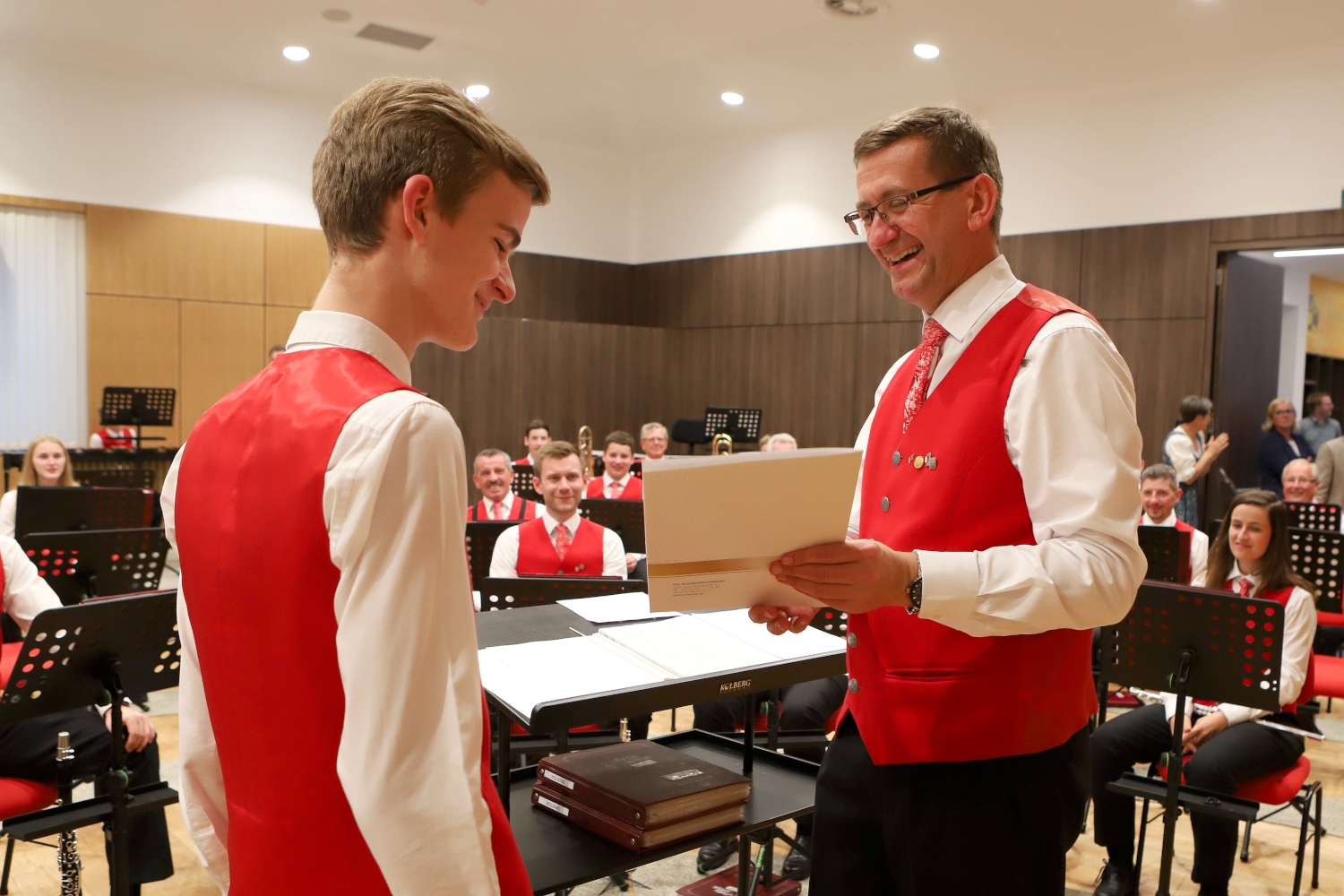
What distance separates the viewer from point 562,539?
16.3 ft

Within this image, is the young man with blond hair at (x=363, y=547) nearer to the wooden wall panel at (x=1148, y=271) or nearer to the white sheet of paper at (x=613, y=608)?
the white sheet of paper at (x=613, y=608)

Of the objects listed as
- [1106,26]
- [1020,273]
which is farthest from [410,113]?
[1020,273]

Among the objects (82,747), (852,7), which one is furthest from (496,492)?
(852,7)

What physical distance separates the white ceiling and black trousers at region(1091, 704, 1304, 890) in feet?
21.8

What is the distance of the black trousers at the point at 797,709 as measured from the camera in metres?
3.93

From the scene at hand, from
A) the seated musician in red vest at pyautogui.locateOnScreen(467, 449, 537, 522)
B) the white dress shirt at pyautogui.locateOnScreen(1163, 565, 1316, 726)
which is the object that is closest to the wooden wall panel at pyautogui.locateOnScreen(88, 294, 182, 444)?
the seated musician in red vest at pyautogui.locateOnScreen(467, 449, 537, 522)

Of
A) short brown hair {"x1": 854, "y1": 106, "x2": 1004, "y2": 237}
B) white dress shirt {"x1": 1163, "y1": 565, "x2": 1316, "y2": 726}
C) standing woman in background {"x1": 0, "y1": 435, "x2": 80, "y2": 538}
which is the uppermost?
short brown hair {"x1": 854, "y1": 106, "x2": 1004, "y2": 237}

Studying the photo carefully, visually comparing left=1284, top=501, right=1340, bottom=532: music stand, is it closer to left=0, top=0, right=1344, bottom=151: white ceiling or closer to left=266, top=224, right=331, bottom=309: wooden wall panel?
Answer: left=0, top=0, right=1344, bottom=151: white ceiling

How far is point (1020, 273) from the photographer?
10.3 meters

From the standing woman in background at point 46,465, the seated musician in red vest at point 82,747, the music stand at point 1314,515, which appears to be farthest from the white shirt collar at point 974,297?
the standing woman in background at point 46,465

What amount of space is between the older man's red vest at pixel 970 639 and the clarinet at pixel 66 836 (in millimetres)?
2418

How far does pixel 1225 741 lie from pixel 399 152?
131 inches

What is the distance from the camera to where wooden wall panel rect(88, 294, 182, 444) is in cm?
1091

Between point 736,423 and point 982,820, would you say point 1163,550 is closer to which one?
point 982,820
